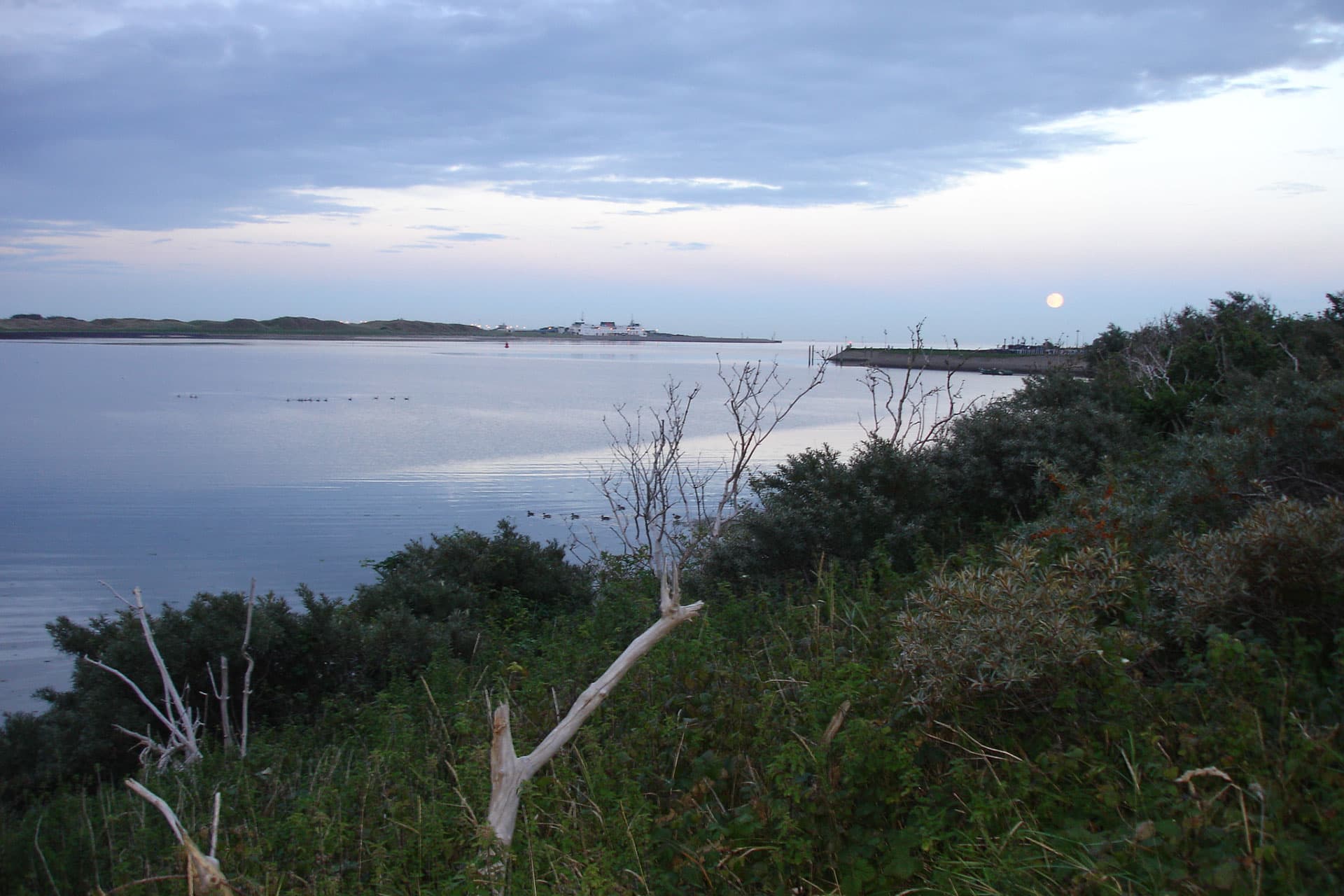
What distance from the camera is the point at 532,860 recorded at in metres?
3.98

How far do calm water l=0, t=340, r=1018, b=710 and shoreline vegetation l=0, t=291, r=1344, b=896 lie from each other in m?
6.56

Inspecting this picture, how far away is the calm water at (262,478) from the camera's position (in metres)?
16.0

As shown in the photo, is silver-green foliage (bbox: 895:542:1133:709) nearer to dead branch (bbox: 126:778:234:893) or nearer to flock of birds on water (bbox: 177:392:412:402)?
dead branch (bbox: 126:778:234:893)

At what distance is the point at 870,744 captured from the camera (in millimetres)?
4051

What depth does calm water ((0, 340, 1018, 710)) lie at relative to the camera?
52.6 feet

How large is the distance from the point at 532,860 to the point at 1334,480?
5.57 metres

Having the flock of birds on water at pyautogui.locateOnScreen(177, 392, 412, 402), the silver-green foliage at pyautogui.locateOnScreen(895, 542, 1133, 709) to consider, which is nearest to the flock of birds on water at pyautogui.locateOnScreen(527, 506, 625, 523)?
the silver-green foliage at pyautogui.locateOnScreen(895, 542, 1133, 709)

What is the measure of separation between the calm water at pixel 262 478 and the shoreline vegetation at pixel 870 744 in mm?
6556

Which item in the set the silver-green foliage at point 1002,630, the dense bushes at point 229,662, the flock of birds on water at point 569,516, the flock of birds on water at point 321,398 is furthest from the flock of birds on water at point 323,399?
the silver-green foliage at point 1002,630

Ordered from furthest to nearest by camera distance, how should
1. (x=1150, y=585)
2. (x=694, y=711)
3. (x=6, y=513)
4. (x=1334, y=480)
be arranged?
(x=6, y=513) → (x=1334, y=480) → (x=694, y=711) → (x=1150, y=585)

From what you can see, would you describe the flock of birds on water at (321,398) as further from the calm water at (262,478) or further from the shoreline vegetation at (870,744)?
the shoreline vegetation at (870,744)

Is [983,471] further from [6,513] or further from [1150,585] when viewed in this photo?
[6,513]

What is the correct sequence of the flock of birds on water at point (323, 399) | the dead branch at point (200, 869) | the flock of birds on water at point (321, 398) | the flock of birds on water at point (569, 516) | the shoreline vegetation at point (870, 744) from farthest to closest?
the flock of birds on water at point (321, 398), the flock of birds on water at point (323, 399), the flock of birds on water at point (569, 516), the dead branch at point (200, 869), the shoreline vegetation at point (870, 744)

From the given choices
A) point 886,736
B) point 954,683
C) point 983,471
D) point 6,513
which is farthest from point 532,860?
point 6,513
